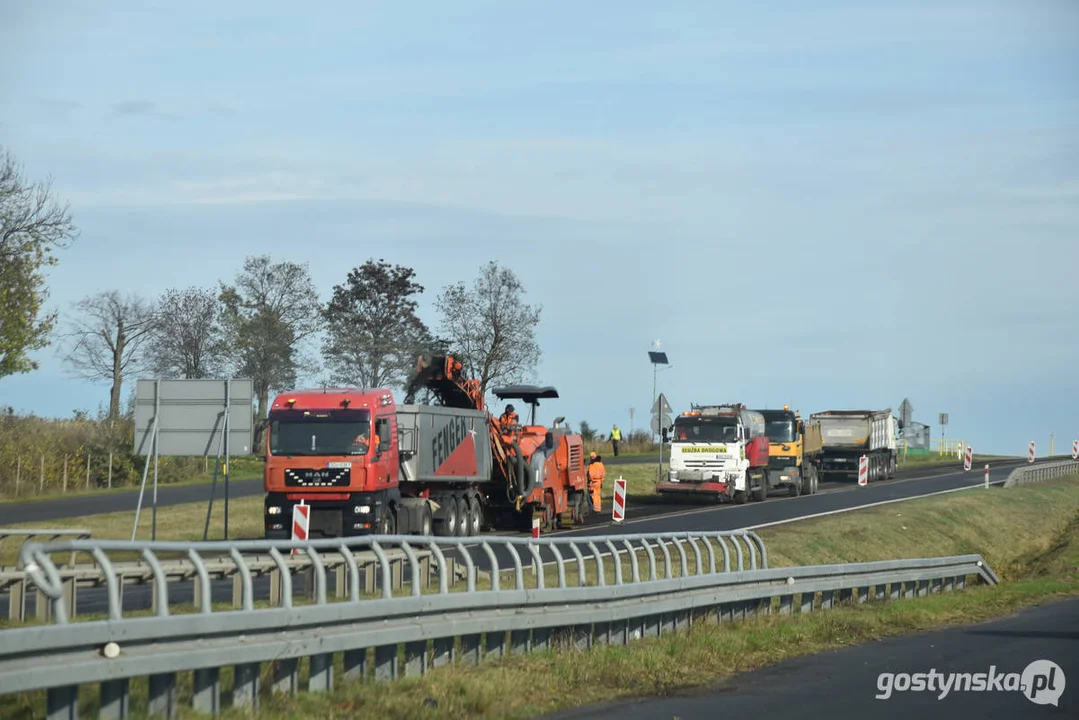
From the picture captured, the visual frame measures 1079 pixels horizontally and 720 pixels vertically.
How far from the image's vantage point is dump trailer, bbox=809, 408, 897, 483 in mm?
59688

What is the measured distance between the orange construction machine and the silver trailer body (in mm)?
24

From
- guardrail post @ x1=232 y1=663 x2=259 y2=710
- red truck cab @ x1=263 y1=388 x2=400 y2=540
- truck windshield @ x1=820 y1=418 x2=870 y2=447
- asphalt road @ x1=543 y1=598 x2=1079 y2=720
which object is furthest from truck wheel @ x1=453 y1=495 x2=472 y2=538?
truck windshield @ x1=820 y1=418 x2=870 y2=447

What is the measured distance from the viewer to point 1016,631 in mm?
16984

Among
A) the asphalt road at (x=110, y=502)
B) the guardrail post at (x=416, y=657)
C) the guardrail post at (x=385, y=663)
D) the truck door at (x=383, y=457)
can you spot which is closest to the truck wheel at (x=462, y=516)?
the truck door at (x=383, y=457)

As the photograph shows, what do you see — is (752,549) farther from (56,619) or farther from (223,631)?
(56,619)

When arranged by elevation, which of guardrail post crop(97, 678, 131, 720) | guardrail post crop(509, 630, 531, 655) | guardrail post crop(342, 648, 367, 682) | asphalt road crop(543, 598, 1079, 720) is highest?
guardrail post crop(97, 678, 131, 720)

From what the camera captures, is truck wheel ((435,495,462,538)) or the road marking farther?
the road marking

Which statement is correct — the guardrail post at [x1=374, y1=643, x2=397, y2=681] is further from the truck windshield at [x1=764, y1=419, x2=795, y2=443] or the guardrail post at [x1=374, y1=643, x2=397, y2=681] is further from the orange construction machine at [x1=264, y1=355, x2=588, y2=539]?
the truck windshield at [x1=764, y1=419, x2=795, y2=443]

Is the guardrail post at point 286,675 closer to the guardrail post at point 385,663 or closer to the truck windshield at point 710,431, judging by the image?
the guardrail post at point 385,663

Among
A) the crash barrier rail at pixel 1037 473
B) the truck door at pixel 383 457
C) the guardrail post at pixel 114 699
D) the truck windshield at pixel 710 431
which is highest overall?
the truck windshield at pixel 710 431

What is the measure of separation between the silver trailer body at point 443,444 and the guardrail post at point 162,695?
69.5ft

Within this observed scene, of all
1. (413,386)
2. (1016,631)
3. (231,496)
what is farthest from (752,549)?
(231,496)

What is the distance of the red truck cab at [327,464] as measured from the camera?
27844 mm

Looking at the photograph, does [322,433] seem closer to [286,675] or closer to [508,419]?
[508,419]
